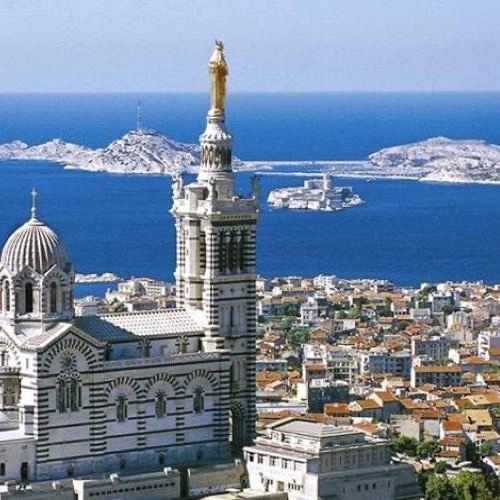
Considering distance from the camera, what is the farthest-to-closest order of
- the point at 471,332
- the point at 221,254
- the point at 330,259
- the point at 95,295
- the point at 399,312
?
the point at 330,259, the point at 95,295, the point at 399,312, the point at 471,332, the point at 221,254

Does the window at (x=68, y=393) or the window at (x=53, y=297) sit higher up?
the window at (x=53, y=297)

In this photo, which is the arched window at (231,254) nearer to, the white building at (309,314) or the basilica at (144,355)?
the basilica at (144,355)

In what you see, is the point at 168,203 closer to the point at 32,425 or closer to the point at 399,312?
the point at 399,312

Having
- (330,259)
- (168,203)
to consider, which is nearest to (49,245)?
(330,259)

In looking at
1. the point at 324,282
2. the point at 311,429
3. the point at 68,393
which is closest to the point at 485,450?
the point at 311,429

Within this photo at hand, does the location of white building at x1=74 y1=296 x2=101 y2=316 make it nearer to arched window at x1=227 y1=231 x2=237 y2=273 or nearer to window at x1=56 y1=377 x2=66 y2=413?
arched window at x1=227 y1=231 x2=237 y2=273

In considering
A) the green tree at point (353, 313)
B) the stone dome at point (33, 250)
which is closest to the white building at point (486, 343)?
the green tree at point (353, 313)

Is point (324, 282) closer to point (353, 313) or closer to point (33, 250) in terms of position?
point (353, 313)
